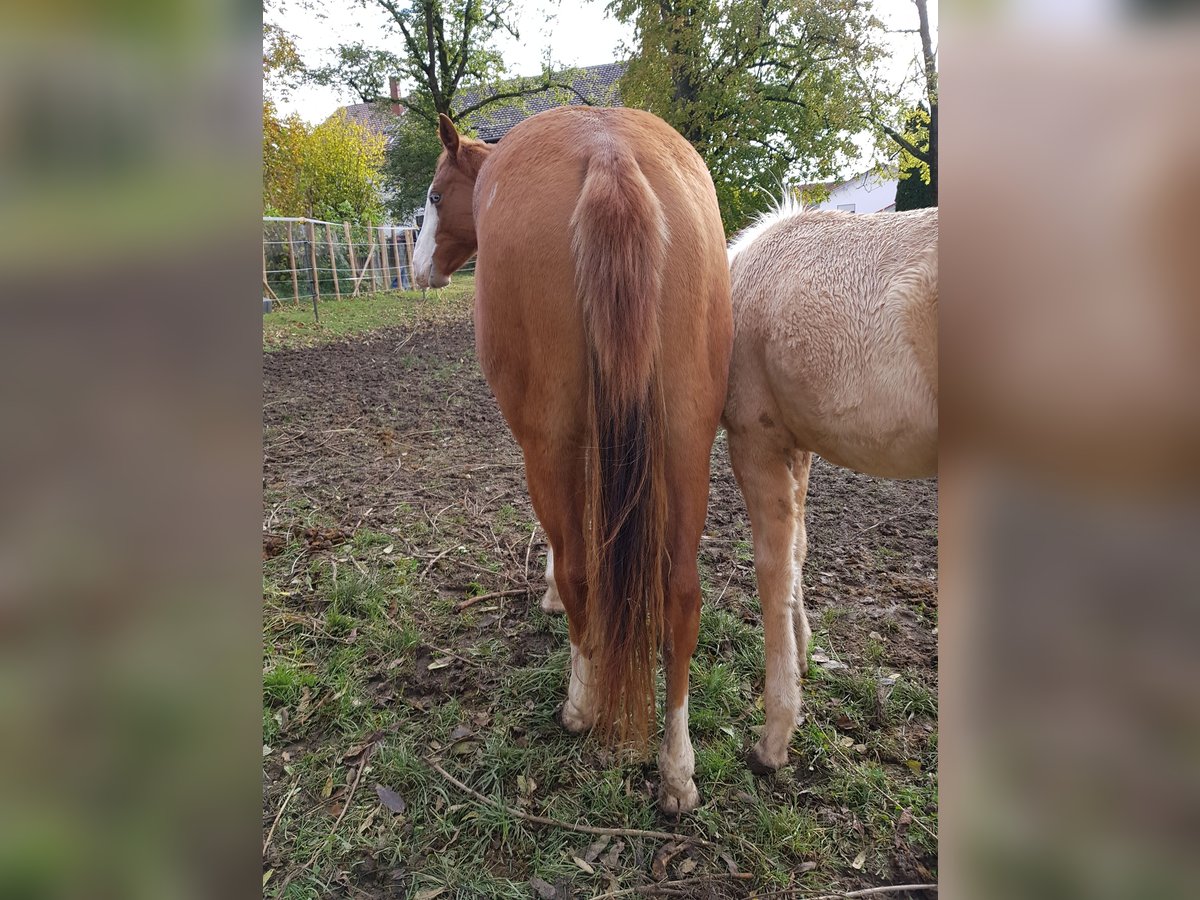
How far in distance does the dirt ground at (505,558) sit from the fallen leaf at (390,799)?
200 millimetres

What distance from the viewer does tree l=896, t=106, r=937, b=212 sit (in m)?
8.14

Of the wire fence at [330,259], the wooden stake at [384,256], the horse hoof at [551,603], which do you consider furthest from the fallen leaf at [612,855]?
the wooden stake at [384,256]

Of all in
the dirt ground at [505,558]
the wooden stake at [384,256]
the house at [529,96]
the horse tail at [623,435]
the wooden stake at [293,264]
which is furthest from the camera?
the wooden stake at [384,256]

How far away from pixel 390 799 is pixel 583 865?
699 millimetres

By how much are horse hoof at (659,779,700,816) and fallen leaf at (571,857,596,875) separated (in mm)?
308

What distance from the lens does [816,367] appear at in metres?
1.89

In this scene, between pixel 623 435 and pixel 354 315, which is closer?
pixel 623 435

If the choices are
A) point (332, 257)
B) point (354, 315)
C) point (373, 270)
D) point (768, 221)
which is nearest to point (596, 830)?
point (768, 221)

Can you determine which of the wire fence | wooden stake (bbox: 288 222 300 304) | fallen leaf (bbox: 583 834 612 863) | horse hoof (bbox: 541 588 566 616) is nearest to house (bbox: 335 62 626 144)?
the wire fence

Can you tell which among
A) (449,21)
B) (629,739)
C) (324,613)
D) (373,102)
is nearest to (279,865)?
(629,739)

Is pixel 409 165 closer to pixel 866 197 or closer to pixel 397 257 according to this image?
pixel 397 257

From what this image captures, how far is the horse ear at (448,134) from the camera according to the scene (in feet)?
10.6
